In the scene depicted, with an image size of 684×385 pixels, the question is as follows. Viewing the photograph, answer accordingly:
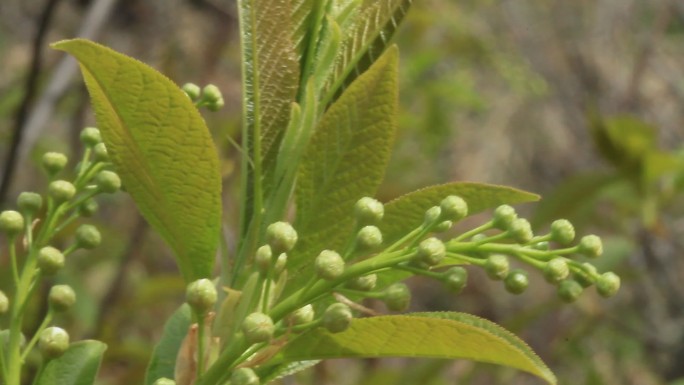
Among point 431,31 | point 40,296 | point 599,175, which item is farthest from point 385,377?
point 431,31

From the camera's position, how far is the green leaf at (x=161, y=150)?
94 cm

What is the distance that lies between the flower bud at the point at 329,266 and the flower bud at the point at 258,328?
6 cm

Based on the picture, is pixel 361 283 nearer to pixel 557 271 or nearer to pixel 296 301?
pixel 296 301

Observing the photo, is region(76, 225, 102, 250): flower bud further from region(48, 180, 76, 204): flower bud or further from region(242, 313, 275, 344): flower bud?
region(242, 313, 275, 344): flower bud

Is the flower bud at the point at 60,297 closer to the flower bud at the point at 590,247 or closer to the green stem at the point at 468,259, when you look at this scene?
the green stem at the point at 468,259

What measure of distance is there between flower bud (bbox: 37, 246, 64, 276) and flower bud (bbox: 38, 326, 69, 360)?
7 centimetres

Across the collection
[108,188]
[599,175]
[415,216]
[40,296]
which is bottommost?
[40,296]

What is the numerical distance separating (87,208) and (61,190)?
0.08 metres

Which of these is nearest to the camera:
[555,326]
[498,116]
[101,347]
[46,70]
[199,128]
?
[199,128]

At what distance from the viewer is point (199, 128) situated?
3.13ft

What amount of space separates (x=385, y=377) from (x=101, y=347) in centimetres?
161

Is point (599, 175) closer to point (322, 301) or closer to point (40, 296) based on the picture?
point (40, 296)

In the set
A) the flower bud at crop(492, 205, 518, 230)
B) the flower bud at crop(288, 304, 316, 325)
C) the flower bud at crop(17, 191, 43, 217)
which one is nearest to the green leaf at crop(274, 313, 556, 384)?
the flower bud at crop(288, 304, 316, 325)

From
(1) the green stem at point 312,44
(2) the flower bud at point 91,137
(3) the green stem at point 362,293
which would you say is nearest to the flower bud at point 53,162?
(2) the flower bud at point 91,137
